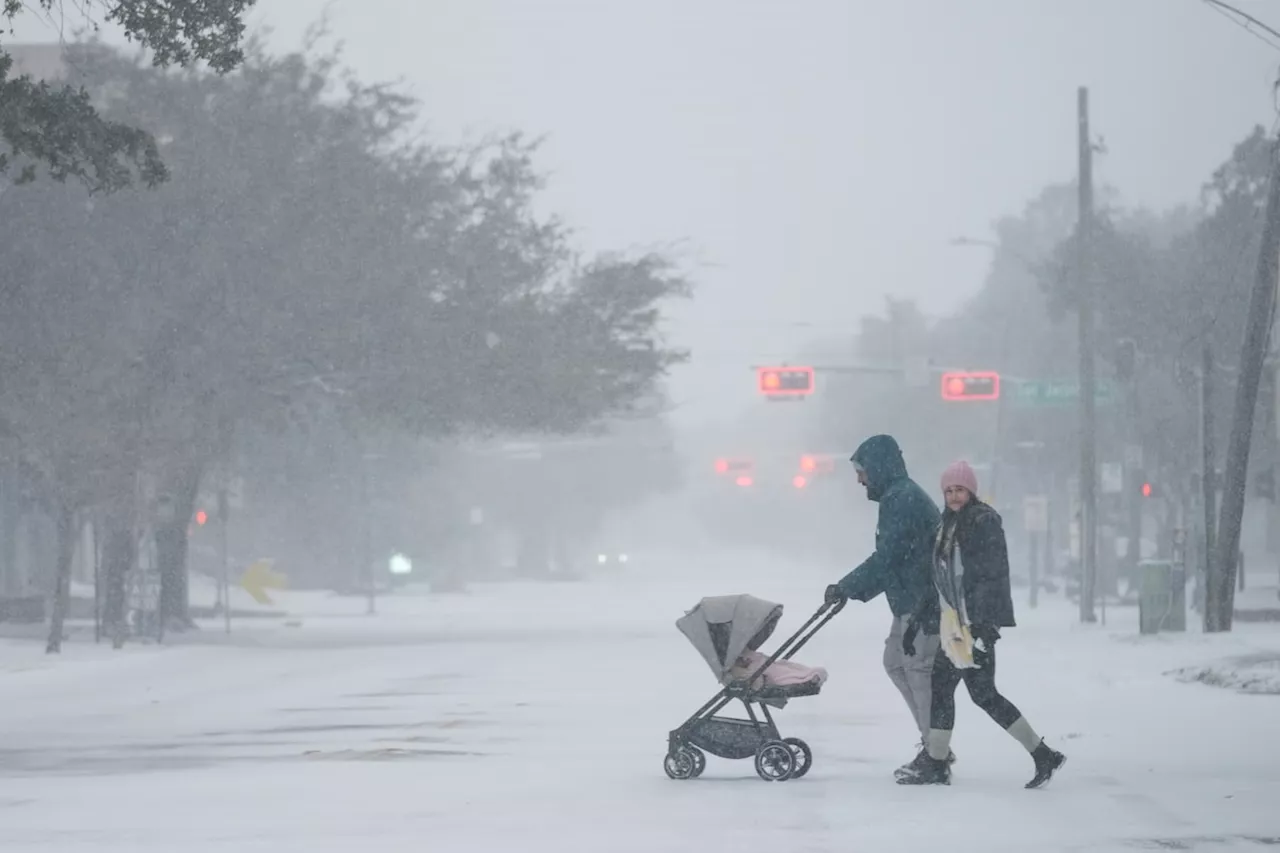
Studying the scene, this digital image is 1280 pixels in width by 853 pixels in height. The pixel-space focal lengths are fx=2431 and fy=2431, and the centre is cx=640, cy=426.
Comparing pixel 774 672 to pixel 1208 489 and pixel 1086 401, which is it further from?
pixel 1086 401

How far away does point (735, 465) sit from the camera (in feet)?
304

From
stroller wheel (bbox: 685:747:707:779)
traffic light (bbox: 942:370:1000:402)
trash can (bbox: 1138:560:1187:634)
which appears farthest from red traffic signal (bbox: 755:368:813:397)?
stroller wheel (bbox: 685:747:707:779)

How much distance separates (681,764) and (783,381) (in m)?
38.6

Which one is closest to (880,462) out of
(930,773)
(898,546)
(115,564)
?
(898,546)

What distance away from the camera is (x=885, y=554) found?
1433 centimetres

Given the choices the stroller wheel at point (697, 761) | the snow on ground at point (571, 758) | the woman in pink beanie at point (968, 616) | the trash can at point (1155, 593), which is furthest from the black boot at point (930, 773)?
the trash can at point (1155, 593)

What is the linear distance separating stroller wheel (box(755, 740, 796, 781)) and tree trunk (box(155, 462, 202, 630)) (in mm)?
30646

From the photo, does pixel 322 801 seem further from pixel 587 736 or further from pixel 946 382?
pixel 946 382

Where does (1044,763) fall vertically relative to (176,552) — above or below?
below

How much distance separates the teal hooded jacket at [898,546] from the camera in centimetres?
1427

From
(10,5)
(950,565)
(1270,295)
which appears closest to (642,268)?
(1270,295)

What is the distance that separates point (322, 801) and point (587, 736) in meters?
5.42

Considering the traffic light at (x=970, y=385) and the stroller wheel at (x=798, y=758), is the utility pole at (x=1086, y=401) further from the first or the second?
the stroller wheel at (x=798, y=758)

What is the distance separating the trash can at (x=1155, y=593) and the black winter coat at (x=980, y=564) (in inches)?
891
